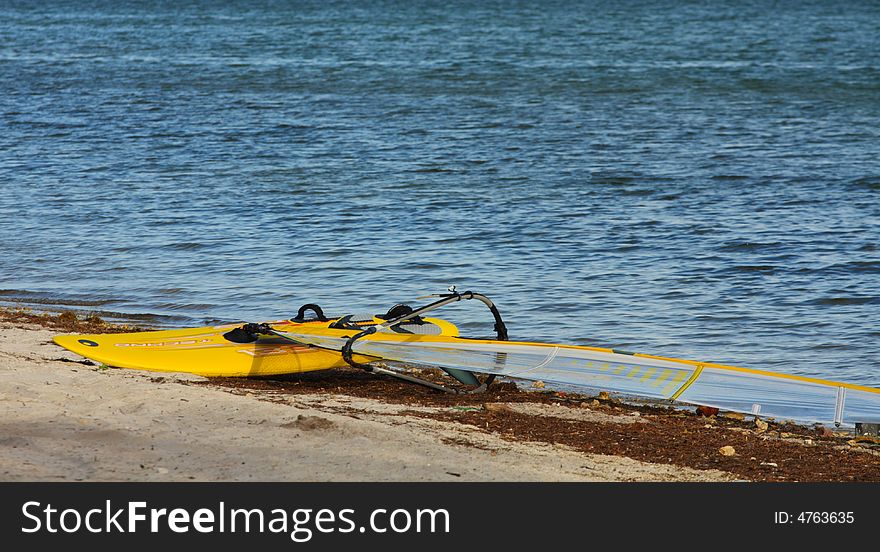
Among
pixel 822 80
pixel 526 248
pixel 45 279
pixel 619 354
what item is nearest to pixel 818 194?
pixel 526 248

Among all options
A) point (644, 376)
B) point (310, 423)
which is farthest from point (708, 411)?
point (310, 423)

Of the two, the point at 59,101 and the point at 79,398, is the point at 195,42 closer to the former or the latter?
the point at 59,101

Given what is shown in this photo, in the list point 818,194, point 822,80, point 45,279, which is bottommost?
point 45,279

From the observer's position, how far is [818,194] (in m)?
17.3

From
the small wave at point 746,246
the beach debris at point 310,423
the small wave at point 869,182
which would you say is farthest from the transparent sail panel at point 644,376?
the small wave at point 869,182

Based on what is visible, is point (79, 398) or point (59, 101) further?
point (59, 101)

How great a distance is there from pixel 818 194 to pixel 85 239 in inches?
418

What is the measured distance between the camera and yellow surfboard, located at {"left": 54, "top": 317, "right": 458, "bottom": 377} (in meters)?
8.55

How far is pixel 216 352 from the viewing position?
8.70 meters

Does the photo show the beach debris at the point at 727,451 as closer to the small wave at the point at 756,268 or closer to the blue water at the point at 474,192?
the blue water at the point at 474,192

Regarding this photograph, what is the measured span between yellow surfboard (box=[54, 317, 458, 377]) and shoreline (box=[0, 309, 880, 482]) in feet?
0.42

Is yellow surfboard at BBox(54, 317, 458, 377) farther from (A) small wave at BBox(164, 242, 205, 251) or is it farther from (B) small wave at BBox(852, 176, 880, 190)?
(B) small wave at BBox(852, 176, 880, 190)

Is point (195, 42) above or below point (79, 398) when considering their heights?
above

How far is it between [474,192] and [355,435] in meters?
11.7
